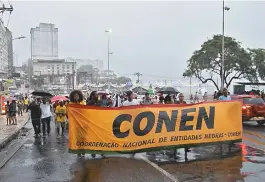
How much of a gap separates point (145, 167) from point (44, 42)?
529ft

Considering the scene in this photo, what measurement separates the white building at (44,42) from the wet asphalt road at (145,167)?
152 meters

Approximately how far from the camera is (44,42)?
16238cm

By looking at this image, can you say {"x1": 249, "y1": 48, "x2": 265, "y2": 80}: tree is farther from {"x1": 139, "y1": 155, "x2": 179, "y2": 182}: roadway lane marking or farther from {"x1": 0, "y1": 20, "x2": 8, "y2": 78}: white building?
{"x1": 139, "y1": 155, "x2": 179, "y2": 182}: roadway lane marking

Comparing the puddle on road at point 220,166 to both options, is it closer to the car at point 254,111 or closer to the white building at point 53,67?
the car at point 254,111

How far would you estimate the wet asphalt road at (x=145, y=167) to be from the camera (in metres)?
7.21

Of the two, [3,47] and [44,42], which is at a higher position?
[44,42]

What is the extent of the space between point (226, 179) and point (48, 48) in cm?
16466

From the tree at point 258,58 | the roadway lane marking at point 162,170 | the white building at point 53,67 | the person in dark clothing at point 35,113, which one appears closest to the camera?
the roadway lane marking at point 162,170

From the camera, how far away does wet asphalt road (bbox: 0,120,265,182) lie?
7211mm

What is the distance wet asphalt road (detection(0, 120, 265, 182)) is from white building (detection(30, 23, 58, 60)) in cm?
15225

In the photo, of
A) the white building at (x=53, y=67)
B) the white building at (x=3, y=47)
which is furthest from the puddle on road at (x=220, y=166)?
the white building at (x=53, y=67)

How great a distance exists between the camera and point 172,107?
30.3 feet

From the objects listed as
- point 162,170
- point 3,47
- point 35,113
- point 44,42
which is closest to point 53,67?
point 44,42

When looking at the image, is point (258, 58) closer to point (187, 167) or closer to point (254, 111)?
point (254, 111)
